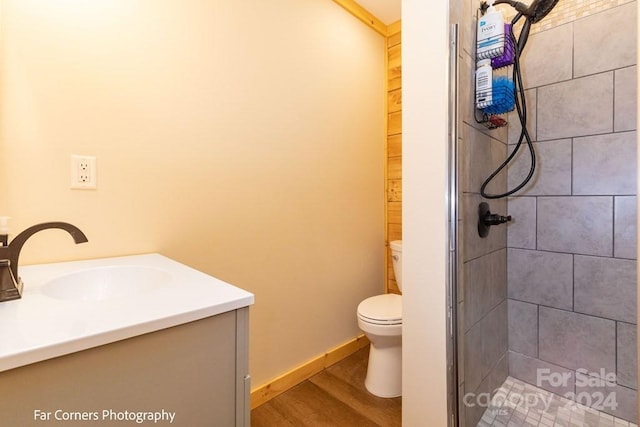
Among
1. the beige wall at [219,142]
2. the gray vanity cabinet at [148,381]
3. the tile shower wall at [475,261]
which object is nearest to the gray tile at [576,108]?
the tile shower wall at [475,261]

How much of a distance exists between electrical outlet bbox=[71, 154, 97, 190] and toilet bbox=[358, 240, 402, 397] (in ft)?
4.46

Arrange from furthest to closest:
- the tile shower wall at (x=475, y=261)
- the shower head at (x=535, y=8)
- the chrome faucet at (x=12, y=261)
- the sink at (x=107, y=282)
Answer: the shower head at (x=535, y=8)
the tile shower wall at (x=475, y=261)
the sink at (x=107, y=282)
the chrome faucet at (x=12, y=261)

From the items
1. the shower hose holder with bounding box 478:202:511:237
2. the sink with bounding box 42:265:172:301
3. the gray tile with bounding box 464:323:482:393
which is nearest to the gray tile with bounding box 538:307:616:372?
the gray tile with bounding box 464:323:482:393

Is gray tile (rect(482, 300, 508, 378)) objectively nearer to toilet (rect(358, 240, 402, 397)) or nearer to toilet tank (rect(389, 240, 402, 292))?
toilet (rect(358, 240, 402, 397))

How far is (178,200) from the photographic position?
1.31 m

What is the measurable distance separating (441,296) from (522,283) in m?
0.84

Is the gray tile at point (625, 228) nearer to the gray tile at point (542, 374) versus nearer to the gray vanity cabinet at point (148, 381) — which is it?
the gray tile at point (542, 374)

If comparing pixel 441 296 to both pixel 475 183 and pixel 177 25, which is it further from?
pixel 177 25

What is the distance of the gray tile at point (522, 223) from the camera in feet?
5.32

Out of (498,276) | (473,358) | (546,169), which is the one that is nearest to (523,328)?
(498,276)

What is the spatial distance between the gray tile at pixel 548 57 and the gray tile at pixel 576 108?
48 mm

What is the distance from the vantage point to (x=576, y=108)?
4.85 feet

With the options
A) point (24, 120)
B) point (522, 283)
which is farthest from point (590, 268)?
point (24, 120)

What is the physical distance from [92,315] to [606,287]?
76.4 inches
